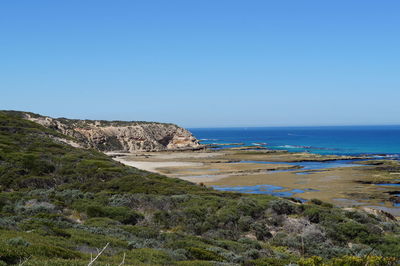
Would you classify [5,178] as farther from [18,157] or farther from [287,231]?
[287,231]

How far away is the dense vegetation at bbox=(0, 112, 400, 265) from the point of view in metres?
9.95

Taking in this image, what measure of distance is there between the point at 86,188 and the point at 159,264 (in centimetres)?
1701

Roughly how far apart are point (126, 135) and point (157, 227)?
3805 inches

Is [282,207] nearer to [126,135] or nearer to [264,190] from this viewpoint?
[264,190]

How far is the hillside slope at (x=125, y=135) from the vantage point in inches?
3696

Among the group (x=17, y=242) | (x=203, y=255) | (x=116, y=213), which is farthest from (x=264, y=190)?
(x=17, y=242)

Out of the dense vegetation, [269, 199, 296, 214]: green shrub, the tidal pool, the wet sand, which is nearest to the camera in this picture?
the dense vegetation

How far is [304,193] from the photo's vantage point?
40.8 meters

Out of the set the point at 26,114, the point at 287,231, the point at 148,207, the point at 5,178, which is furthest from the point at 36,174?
the point at 26,114

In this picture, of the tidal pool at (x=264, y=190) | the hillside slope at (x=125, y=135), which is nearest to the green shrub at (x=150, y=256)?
the tidal pool at (x=264, y=190)

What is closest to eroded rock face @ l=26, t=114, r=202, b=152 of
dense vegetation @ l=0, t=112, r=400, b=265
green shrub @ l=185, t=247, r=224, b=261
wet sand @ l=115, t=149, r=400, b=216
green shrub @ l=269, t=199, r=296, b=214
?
wet sand @ l=115, t=149, r=400, b=216

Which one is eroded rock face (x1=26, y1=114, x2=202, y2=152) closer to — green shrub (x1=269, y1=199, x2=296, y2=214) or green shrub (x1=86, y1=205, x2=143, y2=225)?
green shrub (x1=86, y1=205, x2=143, y2=225)

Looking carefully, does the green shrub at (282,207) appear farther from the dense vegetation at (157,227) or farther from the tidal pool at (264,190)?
the tidal pool at (264,190)

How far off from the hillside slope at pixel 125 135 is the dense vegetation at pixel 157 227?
6123 centimetres
